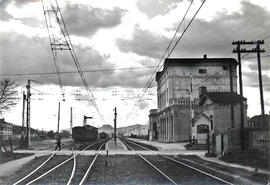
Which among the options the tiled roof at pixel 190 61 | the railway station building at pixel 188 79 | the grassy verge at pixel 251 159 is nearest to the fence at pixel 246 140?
the grassy verge at pixel 251 159

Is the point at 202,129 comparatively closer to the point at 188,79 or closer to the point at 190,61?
the point at 188,79

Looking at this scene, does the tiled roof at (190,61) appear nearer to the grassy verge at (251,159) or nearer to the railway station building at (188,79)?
the railway station building at (188,79)

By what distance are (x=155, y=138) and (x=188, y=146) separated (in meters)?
42.0

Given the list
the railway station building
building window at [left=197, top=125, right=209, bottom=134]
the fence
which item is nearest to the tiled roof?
the railway station building

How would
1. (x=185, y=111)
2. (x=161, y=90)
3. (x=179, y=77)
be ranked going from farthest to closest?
(x=161, y=90) < (x=179, y=77) < (x=185, y=111)

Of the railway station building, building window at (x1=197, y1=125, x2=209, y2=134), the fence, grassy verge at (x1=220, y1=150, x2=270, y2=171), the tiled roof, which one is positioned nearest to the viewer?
grassy verge at (x1=220, y1=150, x2=270, y2=171)

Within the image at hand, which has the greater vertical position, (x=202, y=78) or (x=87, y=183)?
(x=202, y=78)

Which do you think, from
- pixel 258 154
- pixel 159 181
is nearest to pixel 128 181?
pixel 159 181

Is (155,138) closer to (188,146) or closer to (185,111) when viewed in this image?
(185,111)

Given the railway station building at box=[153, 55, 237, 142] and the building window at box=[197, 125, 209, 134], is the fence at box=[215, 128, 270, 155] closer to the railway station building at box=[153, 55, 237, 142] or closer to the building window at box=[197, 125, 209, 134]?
the building window at box=[197, 125, 209, 134]

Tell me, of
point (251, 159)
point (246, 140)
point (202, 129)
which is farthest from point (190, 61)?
point (251, 159)

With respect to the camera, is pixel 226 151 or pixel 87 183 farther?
pixel 226 151

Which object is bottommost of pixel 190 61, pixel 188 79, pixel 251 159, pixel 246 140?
pixel 251 159

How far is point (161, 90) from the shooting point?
73.7m
